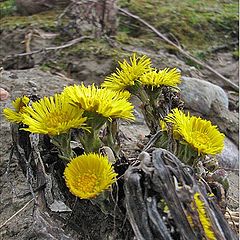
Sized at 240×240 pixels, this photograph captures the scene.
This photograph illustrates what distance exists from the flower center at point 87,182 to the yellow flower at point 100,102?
0.40ft

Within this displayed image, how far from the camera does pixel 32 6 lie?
2865 millimetres

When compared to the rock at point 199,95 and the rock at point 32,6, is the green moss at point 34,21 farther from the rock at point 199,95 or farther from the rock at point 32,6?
the rock at point 199,95

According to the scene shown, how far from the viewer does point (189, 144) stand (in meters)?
0.97

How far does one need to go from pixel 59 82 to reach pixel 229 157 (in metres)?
0.75

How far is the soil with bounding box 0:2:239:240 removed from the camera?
1.25 m

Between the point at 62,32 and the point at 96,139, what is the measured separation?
160 centimetres

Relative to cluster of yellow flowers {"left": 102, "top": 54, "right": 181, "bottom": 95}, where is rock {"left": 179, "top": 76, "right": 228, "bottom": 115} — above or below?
below

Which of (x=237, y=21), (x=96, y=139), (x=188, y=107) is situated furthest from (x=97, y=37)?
(x=96, y=139)

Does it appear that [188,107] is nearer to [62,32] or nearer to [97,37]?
[97,37]

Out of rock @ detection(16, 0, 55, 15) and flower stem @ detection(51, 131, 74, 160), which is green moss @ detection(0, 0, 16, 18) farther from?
flower stem @ detection(51, 131, 74, 160)

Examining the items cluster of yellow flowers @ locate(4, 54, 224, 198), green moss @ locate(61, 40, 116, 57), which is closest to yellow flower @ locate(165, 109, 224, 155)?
cluster of yellow flowers @ locate(4, 54, 224, 198)

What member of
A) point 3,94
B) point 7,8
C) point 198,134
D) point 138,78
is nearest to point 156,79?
point 138,78

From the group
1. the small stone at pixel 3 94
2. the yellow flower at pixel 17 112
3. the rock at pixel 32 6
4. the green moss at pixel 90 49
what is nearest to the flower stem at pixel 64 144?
the yellow flower at pixel 17 112

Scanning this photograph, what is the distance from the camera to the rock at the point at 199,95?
6.82 feet
